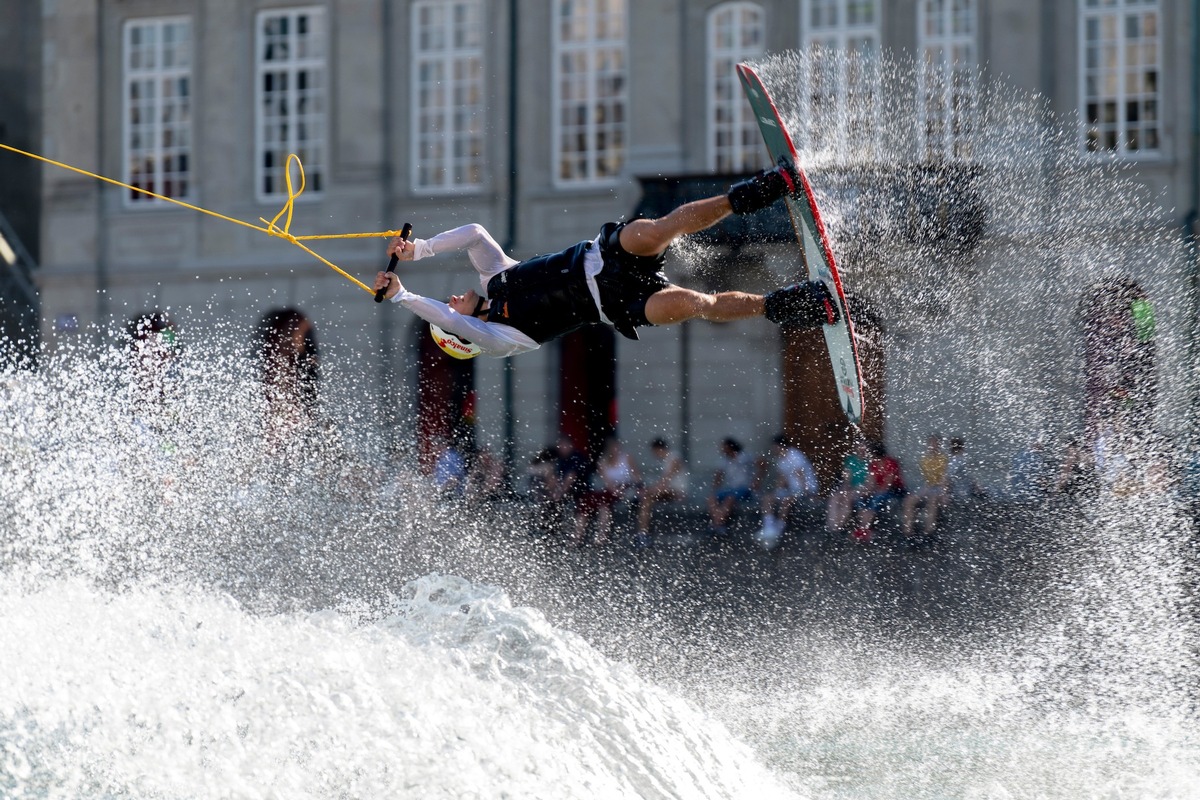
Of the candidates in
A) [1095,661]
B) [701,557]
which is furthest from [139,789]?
[701,557]

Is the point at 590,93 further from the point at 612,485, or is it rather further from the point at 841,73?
the point at 612,485

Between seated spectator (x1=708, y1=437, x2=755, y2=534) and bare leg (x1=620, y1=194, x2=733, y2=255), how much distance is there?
319 inches

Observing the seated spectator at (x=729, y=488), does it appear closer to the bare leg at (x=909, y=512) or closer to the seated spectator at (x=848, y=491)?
the seated spectator at (x=848, y=491)

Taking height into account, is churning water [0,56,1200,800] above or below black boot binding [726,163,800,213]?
below

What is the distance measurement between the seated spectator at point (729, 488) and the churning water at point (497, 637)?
100 cm

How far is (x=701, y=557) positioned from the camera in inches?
558

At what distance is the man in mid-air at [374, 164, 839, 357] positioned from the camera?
7.12 metres

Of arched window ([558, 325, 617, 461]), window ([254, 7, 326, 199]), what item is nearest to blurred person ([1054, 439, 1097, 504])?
arched window ([558, 325, 617, 461])

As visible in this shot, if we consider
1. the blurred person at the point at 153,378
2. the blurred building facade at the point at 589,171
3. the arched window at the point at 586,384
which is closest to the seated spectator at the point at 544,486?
the blurred building facade at the point at 589,171

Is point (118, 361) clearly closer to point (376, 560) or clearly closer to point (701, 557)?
point (376, 560)

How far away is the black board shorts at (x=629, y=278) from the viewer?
291 inches

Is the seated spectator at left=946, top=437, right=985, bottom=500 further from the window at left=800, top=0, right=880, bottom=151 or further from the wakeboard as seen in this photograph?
the wakeboard

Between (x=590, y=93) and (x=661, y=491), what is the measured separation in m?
7.56

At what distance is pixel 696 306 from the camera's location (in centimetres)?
725
